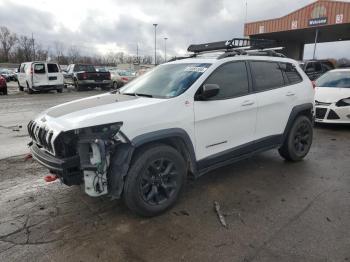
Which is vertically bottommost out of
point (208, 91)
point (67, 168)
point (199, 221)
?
point (199, 221)

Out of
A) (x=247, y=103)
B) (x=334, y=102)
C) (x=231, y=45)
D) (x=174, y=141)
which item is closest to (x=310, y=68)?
(x=334, y=102)

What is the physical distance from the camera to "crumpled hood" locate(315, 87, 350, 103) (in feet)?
26.4

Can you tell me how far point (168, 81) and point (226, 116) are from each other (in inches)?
35.9

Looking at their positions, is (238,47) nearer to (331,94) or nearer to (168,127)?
(168,127)

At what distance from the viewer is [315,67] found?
15297mm

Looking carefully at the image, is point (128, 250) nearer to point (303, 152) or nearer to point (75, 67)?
point (303, 152)

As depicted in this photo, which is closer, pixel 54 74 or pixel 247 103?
pixel 247 103

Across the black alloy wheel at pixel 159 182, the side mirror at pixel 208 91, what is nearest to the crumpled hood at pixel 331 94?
the side mirror at pixel 208 91

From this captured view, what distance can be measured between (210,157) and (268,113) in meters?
1.37

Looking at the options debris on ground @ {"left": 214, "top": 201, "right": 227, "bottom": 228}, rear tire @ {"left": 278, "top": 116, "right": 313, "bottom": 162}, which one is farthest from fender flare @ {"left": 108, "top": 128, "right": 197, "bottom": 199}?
rear tire @ {"left": 278, "top": 116, "right": 313, "bottom": 162}

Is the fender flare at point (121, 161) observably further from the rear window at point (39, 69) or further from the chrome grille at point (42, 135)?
the rear window at point (39, 69)

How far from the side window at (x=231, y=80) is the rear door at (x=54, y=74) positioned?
17.8m

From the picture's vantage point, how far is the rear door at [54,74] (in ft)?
64.6

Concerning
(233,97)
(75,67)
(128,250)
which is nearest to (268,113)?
(233,97)
